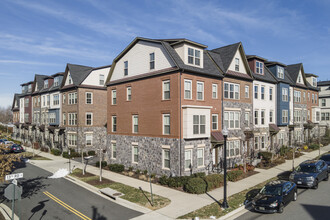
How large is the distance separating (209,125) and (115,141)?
42.1ft

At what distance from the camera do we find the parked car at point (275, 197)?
14.3 metres

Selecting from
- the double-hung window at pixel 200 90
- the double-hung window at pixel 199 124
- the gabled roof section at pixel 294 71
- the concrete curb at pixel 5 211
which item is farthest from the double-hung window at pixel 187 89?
the gabled roof section at pixel 294 71

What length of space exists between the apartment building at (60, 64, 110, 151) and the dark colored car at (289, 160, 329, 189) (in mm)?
28085

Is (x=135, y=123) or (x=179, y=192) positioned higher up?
(x=135, y=123)

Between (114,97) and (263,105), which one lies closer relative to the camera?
(114,97)

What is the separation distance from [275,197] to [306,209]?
7.67 ft

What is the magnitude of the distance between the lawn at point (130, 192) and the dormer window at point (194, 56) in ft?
43.4

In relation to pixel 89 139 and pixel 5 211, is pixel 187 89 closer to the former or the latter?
pixel 5 211

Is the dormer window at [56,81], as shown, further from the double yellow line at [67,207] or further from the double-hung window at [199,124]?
the double-hung window at [199,124]

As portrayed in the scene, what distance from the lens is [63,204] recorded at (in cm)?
1664

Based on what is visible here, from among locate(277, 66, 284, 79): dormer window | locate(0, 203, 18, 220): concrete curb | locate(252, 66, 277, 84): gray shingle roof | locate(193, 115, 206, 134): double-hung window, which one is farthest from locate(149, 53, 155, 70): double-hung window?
locate(277, 66, 284, 79): dormer window

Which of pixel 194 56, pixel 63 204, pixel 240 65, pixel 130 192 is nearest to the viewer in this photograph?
pixel 63 204

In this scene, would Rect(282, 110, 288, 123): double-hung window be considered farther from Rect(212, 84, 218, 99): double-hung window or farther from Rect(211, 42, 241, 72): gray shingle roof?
Rect(212, 84, 218, 99): double-hung window

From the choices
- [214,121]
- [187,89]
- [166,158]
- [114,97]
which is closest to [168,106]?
[187,89]
